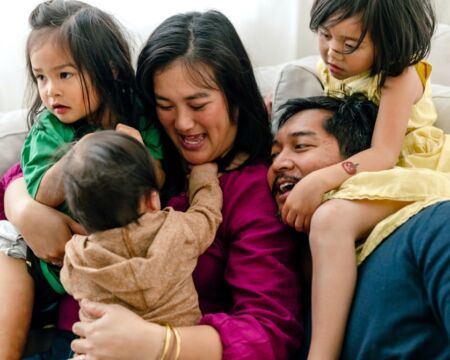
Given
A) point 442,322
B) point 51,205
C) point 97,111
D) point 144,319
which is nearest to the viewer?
point 442,322

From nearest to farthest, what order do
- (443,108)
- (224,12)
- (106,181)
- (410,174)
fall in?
(106,181) < (410,174) < (443,108) < (224,12)

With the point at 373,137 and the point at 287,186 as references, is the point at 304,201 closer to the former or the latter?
the point at 287,186

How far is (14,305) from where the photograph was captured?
4.12 feet

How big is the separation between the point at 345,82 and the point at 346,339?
0.71m

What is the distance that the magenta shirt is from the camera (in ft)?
3.60

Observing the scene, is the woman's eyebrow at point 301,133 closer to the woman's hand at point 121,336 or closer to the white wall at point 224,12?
the woman's hand at point 121,336

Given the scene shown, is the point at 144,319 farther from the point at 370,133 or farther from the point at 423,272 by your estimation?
the point at 370,133

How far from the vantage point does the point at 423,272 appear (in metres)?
0.95

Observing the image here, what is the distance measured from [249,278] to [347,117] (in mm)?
465

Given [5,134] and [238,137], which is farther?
[5,134]

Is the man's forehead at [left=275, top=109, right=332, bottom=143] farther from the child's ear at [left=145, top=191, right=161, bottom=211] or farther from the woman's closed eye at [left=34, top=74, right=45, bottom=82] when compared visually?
the woman's closed eye at [left=34, top=74, right=45, bottom=82]

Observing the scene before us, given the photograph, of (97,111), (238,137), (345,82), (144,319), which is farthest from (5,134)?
(345,82)

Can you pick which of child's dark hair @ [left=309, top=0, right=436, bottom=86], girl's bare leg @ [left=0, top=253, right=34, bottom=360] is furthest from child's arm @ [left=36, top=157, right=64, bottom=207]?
child's dark hair @ [left=309, top=0, right=436, bottom=86]

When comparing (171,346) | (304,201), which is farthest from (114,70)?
(171,346)
